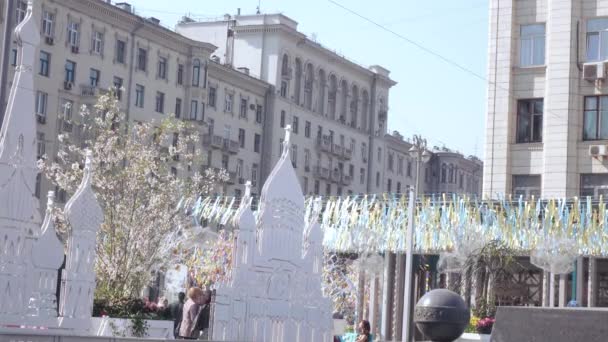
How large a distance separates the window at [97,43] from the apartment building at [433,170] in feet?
106

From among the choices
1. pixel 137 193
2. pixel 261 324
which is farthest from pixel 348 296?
pixel 261 324

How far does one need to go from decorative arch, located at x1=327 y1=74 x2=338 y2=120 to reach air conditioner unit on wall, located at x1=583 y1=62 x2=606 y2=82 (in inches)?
1728

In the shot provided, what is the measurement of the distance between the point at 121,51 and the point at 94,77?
2537mm

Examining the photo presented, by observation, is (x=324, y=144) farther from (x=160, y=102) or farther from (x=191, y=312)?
(x=191, y=312)

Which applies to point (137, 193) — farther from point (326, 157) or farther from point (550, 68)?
point (326, 157)

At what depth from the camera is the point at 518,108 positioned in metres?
39.6

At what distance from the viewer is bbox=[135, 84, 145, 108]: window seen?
62719 millimetres

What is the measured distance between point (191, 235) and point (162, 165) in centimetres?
215

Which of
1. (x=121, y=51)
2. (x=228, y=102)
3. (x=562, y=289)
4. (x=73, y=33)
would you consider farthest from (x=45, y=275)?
(x=228, y=102)

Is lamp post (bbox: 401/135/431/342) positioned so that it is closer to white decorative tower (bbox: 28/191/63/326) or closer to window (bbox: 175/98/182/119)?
white decorative tower (bbox: 28/191/63/326)

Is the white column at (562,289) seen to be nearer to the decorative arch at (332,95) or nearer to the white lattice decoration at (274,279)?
the white lattice decoration at (274,279)

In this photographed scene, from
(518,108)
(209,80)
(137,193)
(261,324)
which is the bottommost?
(261,324)

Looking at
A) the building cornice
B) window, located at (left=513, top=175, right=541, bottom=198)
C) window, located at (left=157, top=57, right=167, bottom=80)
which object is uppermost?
the building cornice

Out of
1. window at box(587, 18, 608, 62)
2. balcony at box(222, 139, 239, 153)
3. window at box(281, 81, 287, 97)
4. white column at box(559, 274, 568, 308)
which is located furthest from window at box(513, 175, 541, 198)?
window at box(281, 81, 287, 97)
